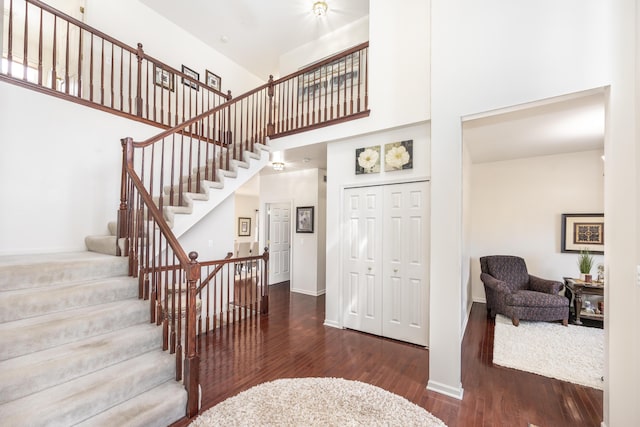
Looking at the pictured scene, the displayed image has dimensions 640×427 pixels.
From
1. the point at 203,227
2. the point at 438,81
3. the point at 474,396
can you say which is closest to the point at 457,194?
the point at 438,81

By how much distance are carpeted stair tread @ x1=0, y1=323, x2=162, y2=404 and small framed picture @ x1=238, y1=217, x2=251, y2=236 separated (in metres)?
8.22

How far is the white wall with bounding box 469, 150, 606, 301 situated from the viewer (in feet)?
14.8

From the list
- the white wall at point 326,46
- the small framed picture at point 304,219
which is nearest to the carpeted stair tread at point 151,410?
the small framed picture at point 304,219

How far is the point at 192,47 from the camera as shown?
18.8 ft

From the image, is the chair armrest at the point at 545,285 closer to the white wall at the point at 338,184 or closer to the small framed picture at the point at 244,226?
the white wall at the point at 338,184

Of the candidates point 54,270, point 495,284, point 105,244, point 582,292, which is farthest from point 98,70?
point 582,292

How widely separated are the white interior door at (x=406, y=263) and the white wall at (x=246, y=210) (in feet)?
25.0

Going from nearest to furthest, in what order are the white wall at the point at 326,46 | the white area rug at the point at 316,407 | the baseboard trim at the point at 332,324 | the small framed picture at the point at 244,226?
the white area rug at the point at 316,407 → the baseboard trim at the point at 332,324 → the white wall at the point at 326,46 → the small framed picture at the point at 244,226

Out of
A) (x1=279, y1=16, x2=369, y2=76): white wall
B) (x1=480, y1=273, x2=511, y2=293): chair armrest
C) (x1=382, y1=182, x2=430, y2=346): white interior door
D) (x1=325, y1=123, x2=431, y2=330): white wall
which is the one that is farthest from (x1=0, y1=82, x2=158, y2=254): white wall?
(x1=480, y1=273, x2=511, y2=293): chair armrest

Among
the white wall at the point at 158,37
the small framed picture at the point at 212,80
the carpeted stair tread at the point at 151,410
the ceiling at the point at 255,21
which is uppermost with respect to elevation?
the ceiling at the point at 255,21

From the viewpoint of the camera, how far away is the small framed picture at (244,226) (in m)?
10.4

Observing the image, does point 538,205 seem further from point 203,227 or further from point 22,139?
point 22,139

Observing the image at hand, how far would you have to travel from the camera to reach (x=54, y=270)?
2.30 metres

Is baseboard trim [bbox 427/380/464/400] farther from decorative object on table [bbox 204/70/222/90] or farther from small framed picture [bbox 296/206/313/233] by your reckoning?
decorative object on table [bbox 204/70/222/90]
